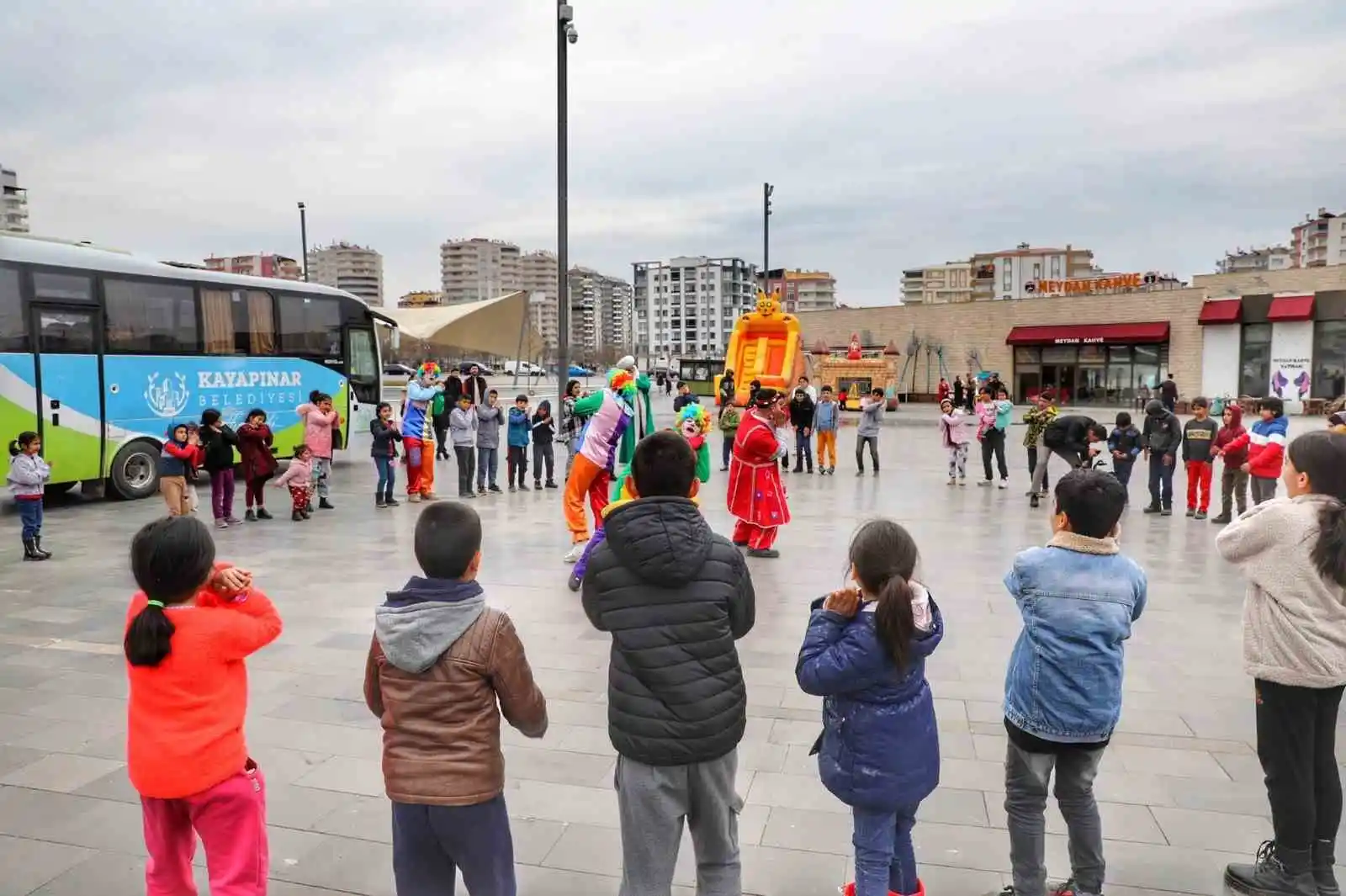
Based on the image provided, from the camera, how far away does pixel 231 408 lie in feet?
50.0

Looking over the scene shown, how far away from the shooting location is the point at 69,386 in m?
12.9

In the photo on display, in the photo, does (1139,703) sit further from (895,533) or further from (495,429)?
(495,429)

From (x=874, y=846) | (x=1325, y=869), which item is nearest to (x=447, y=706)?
(x=874, y=846)

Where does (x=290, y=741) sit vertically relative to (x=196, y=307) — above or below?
below

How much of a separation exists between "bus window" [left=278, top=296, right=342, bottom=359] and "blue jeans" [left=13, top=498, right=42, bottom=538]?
715 centimetres

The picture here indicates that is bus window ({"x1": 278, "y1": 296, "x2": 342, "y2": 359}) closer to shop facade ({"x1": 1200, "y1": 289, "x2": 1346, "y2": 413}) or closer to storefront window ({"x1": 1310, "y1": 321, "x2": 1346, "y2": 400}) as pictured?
shop facade ({"x1": 1200, "y1": 289, "x2": 1346, "y2": 413})

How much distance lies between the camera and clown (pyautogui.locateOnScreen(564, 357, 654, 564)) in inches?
319

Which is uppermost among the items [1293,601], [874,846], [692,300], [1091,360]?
[692,300]

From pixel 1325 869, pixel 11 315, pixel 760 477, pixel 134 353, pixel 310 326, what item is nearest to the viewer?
pixel 1325 869

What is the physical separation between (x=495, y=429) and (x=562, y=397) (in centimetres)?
316

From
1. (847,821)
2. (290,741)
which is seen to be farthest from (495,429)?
(847,821)

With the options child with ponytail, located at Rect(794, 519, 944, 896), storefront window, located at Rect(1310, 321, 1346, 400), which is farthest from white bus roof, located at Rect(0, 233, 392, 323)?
storefront window, located at Rect(1310, 321, 1346, 400)

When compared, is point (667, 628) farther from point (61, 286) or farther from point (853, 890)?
point (61, 286)

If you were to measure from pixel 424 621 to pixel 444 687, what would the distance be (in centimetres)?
20
